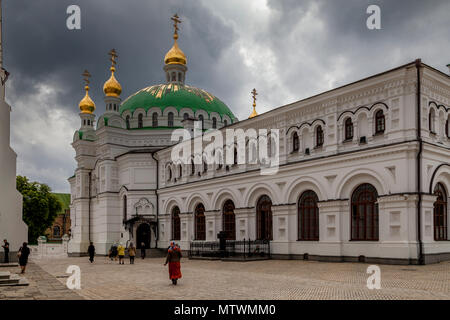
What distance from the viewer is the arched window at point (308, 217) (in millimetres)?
23109

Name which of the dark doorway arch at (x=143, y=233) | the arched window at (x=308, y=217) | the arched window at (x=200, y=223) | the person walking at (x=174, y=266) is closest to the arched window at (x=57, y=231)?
the dark doorway arch at (x=143, y=233)

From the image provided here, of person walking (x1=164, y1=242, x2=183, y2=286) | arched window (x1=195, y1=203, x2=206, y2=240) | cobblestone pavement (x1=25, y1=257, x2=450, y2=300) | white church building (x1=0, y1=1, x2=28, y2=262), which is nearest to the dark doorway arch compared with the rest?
arched window (x1=195, y1=203, x2=206, y2=240)

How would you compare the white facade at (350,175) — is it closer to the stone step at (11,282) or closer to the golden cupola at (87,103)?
the stone step at (11,282)

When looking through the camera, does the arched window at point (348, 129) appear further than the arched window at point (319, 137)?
No

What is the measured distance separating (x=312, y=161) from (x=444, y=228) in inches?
251

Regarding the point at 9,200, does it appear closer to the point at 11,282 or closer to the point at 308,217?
the point at 11,282

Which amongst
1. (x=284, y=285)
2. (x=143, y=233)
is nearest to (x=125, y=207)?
(x=143, y=233)

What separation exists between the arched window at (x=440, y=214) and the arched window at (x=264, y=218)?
27.8 feet

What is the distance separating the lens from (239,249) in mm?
26406

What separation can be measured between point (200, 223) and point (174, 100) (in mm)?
13288

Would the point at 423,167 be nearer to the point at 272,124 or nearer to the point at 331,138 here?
the point at 331,138
